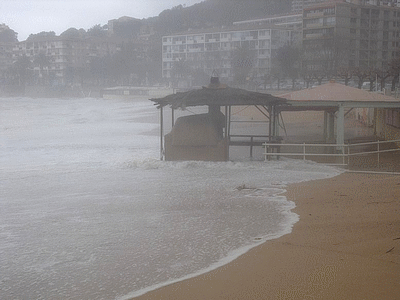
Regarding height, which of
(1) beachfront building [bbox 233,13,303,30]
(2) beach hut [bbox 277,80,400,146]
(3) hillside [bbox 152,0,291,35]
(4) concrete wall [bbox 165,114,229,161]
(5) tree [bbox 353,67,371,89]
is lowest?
(4) concrete wall [bbox 165,114,229,161]

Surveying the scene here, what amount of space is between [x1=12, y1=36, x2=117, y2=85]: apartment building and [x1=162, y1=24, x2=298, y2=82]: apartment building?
32.1 m

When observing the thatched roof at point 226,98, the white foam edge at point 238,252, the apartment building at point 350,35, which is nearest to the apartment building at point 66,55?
the apartment building at point 350,35

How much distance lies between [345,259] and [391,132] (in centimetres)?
1758

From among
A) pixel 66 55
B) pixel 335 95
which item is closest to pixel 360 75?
pixel 335 95

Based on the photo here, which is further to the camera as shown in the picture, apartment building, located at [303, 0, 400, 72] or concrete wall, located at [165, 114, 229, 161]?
apartment building, located at [303, 0, 400, 72]

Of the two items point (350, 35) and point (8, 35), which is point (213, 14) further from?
point (8, 35)

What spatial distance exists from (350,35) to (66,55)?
75683 mm

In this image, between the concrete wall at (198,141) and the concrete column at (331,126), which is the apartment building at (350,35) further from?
the concrete wall at (198,141)

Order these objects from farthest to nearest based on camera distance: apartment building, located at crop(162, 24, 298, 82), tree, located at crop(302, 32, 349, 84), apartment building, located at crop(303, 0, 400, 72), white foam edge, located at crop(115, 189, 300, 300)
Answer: apartment building, located at crop(162, 24, 298, 82) → apartment building, located at crop(303, 0, 400, 72) → tree, located at crop(302, 32, 349, 84) → white foam edge, located at crop(115, 189, 300, 300)

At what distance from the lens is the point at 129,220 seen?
37.2ft

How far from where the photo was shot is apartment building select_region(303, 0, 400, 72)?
6950cm

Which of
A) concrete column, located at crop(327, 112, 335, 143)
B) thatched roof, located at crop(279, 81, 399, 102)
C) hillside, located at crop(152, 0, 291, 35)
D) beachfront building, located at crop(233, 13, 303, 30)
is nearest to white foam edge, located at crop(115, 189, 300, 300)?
thatched roof, located at crop(279, 81, 399, 102)

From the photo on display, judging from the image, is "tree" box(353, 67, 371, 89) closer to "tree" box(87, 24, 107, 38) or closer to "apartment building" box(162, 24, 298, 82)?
"apartment building" box(162, 24, 298, 82)

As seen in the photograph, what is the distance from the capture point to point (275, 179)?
53.8ft
